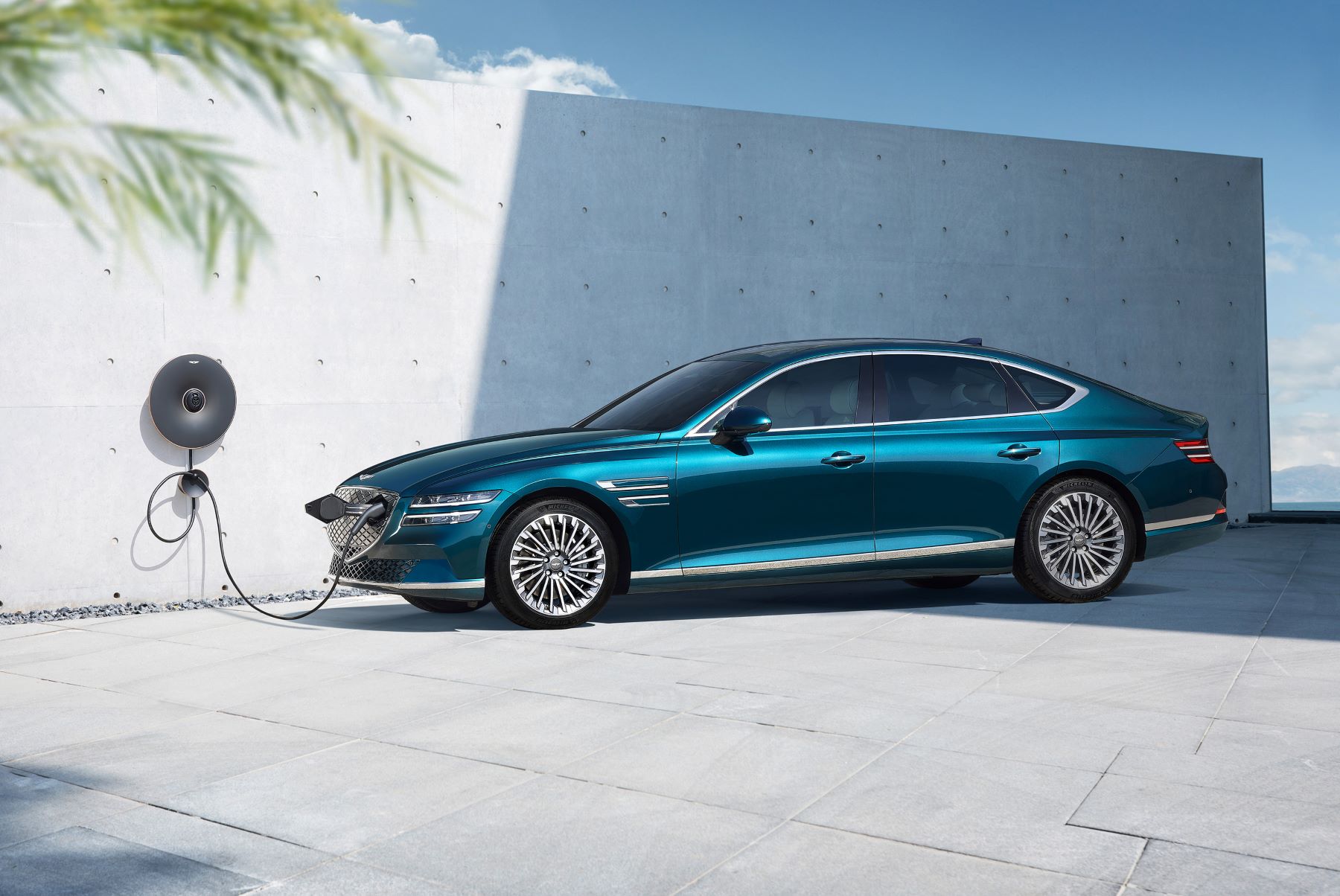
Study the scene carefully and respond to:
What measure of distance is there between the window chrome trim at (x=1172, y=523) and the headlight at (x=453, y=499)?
396 centimetres

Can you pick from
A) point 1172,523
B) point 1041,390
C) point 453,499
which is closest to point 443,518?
point 453,499

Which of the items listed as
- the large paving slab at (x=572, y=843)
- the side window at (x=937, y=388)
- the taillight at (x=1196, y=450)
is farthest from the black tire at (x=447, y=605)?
the taillight at (x=1196, y=450)

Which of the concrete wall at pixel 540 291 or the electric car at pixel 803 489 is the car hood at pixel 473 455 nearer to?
Result: the electric car at pixel 803 489

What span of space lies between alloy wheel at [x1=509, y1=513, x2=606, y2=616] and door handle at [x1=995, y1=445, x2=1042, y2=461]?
2435 millimetres

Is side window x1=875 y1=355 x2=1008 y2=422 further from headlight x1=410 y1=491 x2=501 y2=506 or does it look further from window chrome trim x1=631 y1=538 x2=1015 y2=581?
headlight x1=410 y1=491 x2=501 y2=506

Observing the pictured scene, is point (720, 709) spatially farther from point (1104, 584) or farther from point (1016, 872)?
point (1104, 584)

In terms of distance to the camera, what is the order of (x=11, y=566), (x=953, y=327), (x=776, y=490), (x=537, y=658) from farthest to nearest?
(x=953, y=327) < (x=11, y=566) < (x=776, y=490) < (x=537, y=658)

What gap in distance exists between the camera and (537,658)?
5805mm

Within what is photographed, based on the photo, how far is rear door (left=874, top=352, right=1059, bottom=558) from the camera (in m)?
6.97

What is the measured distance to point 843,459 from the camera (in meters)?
6.89

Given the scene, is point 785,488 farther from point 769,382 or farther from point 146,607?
point 146,607

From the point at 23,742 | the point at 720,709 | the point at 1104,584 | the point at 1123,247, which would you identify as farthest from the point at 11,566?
the point at 1123,247

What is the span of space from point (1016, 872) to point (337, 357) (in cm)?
707

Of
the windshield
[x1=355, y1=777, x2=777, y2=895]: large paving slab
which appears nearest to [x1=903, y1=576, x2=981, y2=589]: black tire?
the windshield
